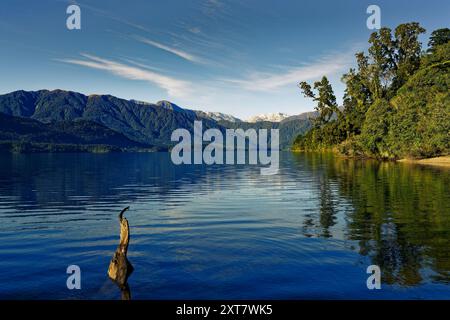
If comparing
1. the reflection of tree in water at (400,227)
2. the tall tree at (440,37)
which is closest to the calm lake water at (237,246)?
the reflection of tree in water at (400,227)

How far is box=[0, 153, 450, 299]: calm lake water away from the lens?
18078 millimetres

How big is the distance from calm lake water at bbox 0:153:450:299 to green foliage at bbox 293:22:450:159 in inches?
2695

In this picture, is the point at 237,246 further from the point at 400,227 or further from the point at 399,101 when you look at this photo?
the point at 399,101

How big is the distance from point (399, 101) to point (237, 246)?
4656 inches

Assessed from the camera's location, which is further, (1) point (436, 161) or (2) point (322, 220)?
(1) point (436, 161)

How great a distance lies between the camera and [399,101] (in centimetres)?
12525

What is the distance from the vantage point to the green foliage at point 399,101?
10800 centimetres

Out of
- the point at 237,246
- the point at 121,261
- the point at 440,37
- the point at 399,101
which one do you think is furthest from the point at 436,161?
the point at 121,261

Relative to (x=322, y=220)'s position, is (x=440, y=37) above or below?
above

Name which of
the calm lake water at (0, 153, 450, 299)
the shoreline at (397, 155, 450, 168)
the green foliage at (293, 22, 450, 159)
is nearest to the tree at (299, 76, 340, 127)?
the green foliage at (293, 22, 450, 159)

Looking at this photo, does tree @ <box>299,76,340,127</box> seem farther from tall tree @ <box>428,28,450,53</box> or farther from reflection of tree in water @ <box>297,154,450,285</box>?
reflection of tree in water @ <box>297,154,450,285</box>
